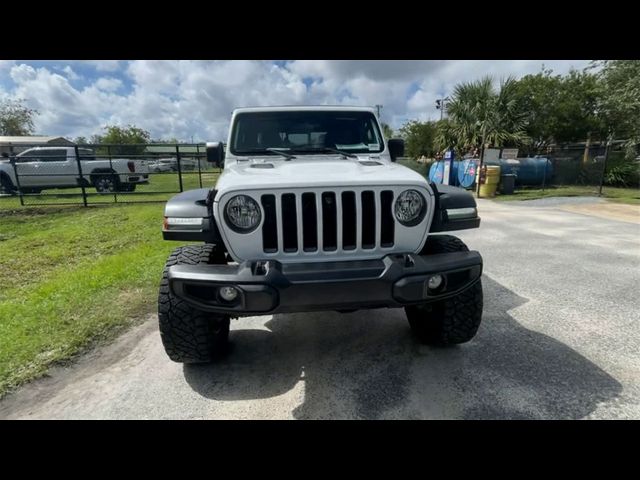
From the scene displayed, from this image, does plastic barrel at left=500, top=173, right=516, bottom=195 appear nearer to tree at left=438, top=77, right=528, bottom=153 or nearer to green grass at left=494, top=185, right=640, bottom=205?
green grass at left=494, top=185, right=640, bottom=205

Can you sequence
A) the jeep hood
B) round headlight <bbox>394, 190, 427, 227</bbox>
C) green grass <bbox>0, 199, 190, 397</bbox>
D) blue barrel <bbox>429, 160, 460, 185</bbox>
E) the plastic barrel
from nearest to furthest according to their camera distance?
the jeep hood < round headlight <bbox>394, 190, 427, 227</bbox> < green grass <bbox>0, 199, 190, 397</bbox> < the plastic barrel < blue barrel <bbox>429, 160, 460, 185</bbox>

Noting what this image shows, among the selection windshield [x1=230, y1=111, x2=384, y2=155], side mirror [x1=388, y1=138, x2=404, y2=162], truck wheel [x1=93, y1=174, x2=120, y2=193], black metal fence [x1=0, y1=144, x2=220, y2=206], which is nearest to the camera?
windshield [x1=230, y1=111, x2=384, y2=155]

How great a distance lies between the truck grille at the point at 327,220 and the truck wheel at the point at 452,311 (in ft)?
1.62

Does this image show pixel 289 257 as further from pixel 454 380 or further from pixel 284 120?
pixel 284 120

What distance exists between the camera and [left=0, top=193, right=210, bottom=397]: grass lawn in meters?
2.87

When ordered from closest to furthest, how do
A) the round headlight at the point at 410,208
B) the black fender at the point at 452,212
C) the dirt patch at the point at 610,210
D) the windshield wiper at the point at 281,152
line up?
the round headlight at the point at 410,208 < the black fender at the point at 452,212 < the windshield wiper at the point at 281,152 < the dirt patch at the point at 610,210

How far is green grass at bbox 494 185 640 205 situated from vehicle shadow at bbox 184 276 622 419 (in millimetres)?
11237

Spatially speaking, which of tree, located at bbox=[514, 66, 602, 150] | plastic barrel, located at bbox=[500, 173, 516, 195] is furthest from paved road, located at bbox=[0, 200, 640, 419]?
tree, located at bbox=[514, 66, 602, 150]

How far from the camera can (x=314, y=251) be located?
222 centimetres

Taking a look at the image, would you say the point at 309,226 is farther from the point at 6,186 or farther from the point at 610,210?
the point at 6,186

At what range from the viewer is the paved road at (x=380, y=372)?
7.20 ft

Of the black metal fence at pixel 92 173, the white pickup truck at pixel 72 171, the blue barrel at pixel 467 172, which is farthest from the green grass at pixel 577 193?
the white pickup truck at pixel 72 171

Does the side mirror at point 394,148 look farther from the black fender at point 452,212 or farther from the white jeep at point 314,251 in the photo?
the black fender at point 452,212

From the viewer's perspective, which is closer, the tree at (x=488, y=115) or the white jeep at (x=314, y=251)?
the white jeep at (x=314, y=251)
